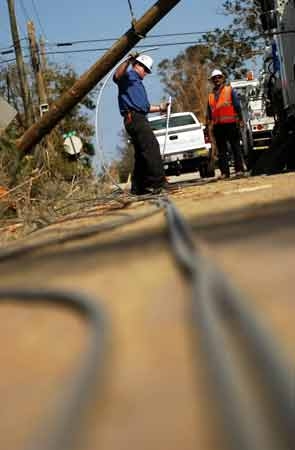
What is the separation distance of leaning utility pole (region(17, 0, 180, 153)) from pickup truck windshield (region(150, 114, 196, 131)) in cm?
615

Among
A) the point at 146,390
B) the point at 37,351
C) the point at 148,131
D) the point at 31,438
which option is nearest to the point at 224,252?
the point at 37,351

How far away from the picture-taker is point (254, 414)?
1.33m

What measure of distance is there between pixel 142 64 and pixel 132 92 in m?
0.37

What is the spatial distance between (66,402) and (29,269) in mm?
3104

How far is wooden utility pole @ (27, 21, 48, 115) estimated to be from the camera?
29250mm

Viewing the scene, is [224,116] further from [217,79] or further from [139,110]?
[139,110]

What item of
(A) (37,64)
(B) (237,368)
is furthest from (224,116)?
(A) (37,64)

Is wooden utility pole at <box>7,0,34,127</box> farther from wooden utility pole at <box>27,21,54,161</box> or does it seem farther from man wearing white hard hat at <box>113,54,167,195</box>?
man wearing white hard hat at <box>113,54,167,195</box>

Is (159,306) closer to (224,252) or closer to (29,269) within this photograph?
(224,252)

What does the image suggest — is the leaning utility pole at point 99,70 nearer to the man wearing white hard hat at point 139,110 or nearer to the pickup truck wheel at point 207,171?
the man wearing white hard hat at point 139,110

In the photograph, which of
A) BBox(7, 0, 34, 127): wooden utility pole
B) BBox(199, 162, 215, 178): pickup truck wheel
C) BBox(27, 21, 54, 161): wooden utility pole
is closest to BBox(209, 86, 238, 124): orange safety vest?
BBox(199, 162, 215, 178): pickup truck wheel

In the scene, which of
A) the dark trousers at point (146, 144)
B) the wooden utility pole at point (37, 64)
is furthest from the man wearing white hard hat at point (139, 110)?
the wooden utility pole at point (37, 64)

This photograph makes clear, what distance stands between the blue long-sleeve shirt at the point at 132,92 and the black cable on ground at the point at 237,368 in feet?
25.2

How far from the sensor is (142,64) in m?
10.3
